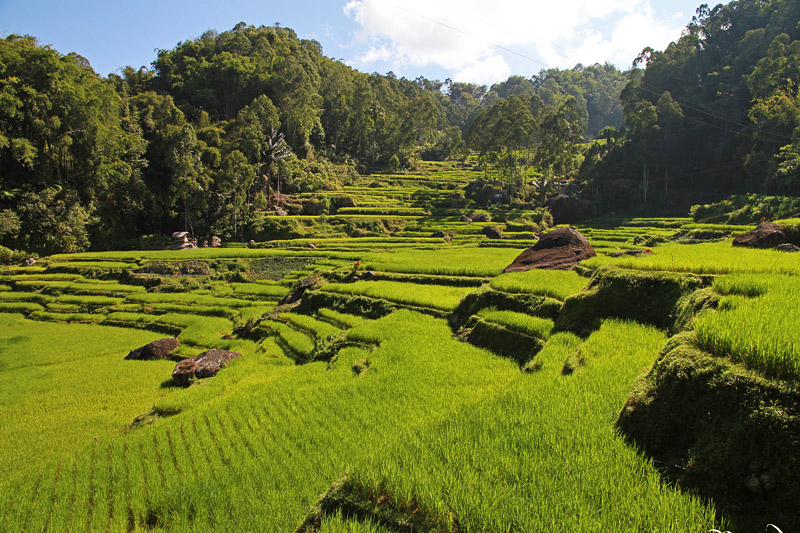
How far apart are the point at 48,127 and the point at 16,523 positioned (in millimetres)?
36045

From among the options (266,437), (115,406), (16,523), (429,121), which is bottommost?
(115,406)

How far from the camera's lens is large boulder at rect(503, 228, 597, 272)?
13.5m

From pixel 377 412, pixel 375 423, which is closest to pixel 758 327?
pixel 375 423

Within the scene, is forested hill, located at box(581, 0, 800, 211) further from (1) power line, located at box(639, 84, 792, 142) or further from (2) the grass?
(2) the grass

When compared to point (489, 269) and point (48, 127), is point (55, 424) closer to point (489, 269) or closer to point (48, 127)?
point (489, 269)

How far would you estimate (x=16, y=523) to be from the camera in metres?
5.29

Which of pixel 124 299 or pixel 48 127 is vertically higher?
pixel 48 127

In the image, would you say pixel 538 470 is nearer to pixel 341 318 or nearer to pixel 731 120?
pixel 341 318

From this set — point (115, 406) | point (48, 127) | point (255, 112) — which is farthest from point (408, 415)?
point (255, 112)

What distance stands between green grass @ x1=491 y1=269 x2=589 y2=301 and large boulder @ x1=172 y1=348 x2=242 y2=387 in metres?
8.44

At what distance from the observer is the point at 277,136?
51438 mm

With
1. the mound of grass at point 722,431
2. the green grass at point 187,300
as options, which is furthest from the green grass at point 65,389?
the mound of grass at point 722,431

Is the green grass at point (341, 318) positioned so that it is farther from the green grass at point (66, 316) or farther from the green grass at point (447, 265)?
the green grass at point (66, 316)

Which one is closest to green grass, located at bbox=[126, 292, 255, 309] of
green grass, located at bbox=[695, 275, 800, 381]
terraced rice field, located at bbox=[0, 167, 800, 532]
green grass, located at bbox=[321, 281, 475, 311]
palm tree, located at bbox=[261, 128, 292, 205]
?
terraced rice field, located at bbox=[0, 167, 800, 532]
